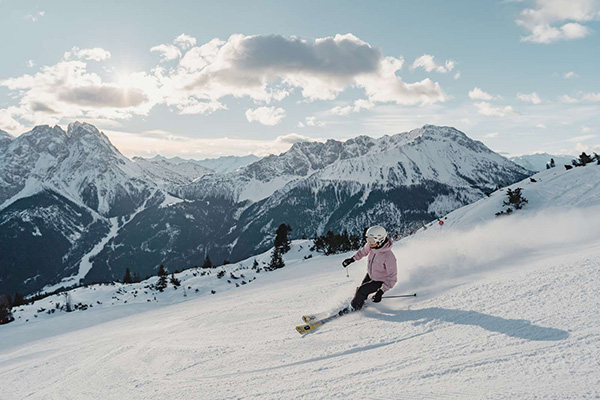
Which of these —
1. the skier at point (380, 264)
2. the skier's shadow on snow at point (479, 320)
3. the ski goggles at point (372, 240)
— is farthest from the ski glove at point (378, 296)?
the ski goggles at point (372, 240)

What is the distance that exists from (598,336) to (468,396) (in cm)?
215

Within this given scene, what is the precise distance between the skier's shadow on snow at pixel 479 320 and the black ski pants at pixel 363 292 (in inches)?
17.3

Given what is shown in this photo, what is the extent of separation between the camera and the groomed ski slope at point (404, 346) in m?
4.14

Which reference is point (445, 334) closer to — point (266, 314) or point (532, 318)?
point (532, 318)

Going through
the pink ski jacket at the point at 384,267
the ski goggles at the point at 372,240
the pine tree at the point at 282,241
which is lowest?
the pine tree at the point at 282,241

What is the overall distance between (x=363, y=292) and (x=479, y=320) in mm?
2563

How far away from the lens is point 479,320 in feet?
18.6

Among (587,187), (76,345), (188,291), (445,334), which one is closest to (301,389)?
(445,334)

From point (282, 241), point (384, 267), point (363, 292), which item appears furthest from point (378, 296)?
point (282, 241)

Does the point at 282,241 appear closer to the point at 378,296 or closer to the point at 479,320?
the point at 378,296

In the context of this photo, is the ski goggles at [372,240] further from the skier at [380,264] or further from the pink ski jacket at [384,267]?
the pink ski jacket at [384,267]

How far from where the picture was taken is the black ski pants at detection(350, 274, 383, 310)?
759 cm

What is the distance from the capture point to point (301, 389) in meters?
4.58

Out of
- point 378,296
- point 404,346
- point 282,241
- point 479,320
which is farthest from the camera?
point 282,241
